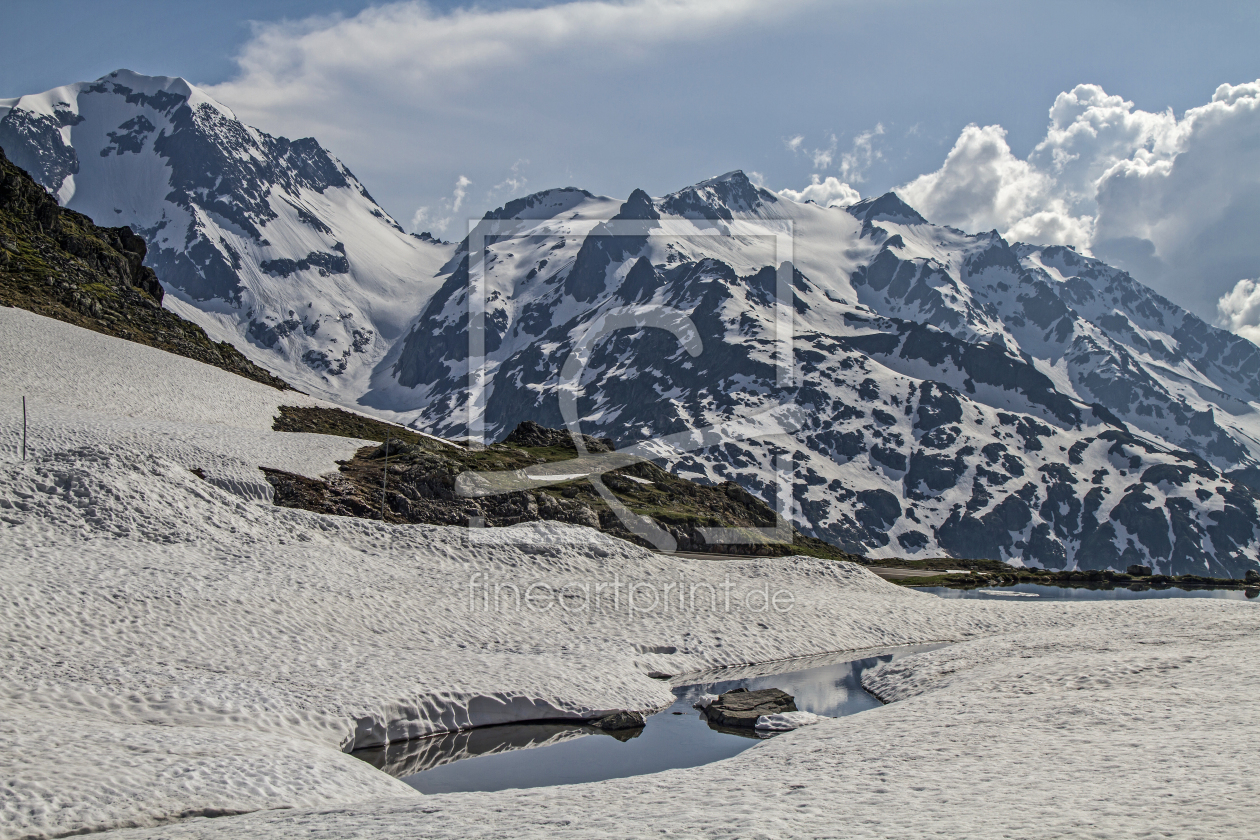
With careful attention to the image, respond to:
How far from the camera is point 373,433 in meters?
92.2

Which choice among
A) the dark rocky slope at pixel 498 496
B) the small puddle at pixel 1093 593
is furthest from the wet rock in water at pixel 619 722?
the small puddle at pixel 1093 593

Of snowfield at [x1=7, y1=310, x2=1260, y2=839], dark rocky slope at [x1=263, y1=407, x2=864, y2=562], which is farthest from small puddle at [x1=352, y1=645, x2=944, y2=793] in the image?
dark rocky slope at [x1=263, y1=407, x2=864, y2=562]

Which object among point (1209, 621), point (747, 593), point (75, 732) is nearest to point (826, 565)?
point (747, 593)

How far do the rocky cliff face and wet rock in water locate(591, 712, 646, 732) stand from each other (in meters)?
77.6

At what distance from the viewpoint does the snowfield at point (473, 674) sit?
57.4ft

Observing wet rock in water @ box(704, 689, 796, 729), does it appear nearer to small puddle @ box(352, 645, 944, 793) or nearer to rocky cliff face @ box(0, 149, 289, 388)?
small puddle @ box(352, 645, 944, 793)

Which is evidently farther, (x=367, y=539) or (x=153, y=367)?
(x=153, y=367)

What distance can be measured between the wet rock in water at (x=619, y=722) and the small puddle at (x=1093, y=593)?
6426 cm

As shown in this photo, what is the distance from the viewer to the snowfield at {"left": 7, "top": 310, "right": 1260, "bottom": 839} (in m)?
17.5

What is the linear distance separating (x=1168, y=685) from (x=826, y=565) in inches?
1232

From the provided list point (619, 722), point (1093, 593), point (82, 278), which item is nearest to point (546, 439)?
point (82, 278)

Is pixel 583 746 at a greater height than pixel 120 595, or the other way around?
pixel 120 595

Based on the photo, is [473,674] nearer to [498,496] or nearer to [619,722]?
[619,722]

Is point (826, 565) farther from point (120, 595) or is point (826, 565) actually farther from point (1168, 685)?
point (120, 595)
